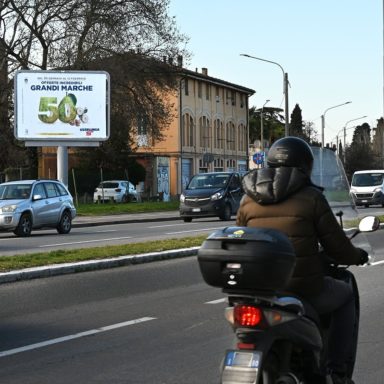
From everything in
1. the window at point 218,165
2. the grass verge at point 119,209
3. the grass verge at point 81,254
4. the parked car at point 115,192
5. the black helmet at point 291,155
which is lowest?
the grass verge at point 119,209

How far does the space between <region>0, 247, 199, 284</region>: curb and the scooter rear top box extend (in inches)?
307

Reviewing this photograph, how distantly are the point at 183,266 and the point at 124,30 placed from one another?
102ft

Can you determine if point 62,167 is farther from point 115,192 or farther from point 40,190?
point 115,192

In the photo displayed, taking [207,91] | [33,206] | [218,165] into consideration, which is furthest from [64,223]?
[218,165]

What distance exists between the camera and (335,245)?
448 centimetres

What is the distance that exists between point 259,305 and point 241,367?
1.11 feet

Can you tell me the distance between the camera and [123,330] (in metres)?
7.89

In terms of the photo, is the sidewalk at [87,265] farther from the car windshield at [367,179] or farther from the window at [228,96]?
the window at [228,96]

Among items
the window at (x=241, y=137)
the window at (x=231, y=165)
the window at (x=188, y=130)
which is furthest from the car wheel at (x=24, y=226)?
the window at (x=241, y=137)

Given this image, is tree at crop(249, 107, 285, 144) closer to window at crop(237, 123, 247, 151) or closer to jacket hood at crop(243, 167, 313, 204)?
window at crop(237, 123, 247, 151)

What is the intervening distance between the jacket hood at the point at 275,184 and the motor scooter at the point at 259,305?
382mm

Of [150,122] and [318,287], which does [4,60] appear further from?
[318,287]

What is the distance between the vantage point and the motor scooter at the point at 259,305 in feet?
12.8

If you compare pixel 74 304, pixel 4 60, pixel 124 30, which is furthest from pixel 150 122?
pixel 74 304
